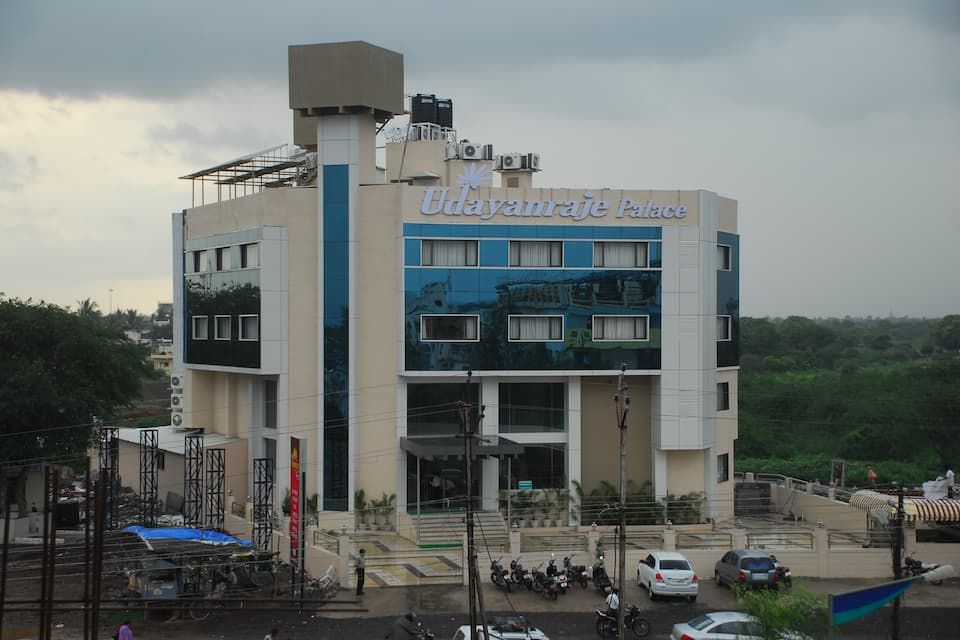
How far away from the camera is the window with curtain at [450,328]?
43312 millimetres

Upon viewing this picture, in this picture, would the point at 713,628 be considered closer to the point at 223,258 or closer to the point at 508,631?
the point at 508,631

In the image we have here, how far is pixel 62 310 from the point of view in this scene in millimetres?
52531

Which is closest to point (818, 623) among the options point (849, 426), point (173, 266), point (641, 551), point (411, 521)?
point (641, 551)

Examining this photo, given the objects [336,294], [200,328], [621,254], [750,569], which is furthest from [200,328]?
[750,569]

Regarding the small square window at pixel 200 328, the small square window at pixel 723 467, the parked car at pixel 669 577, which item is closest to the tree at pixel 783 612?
the parked car at pixel 669 577

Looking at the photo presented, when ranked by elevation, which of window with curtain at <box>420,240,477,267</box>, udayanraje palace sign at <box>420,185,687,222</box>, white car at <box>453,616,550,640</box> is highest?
udayanraje palace sign at <box>420,185,687,222</box>

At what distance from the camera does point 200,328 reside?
164 ft

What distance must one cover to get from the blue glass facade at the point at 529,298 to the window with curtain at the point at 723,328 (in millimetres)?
3589

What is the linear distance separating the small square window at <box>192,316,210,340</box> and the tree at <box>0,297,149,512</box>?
16.2ft

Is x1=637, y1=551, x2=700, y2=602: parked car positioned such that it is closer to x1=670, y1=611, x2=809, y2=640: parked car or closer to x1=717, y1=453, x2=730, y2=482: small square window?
x1=670, y1=611, x2=809, y2=640: parked car

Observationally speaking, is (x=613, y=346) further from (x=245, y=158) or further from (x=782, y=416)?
(x=782, y=416)

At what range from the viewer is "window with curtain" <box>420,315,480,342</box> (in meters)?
43.3

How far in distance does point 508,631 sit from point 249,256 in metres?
24.8

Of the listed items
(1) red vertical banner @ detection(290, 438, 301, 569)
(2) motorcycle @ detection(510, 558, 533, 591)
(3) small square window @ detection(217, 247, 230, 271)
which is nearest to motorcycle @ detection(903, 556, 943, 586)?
(2) motorcycle @ detection(510, 558, 533, 591)
